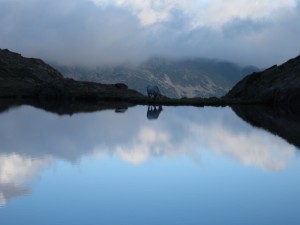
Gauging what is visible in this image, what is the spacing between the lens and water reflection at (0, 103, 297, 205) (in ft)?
55.7

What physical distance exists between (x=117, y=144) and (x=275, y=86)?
43.8m

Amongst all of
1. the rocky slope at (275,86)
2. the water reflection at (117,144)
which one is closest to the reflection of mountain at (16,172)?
the water reflection at (117,144)

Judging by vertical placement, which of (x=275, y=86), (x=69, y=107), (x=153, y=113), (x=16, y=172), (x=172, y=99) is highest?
(x=275, y=86)

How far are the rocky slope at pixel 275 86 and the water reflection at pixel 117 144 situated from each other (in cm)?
2643

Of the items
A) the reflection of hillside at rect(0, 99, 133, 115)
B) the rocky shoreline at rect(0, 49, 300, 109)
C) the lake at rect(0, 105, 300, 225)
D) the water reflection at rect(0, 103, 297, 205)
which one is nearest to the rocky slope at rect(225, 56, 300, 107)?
the rocky shoreline at rect(0, 49, 300, 109)

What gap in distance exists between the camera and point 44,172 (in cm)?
1564

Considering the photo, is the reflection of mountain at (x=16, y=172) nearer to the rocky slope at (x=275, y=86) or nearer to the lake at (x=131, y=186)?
the lake at (x=131, y=186)

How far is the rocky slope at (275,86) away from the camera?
2314 inches

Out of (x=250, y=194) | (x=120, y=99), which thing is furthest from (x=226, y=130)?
(x=120, y=99)

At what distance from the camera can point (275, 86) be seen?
2498 inches

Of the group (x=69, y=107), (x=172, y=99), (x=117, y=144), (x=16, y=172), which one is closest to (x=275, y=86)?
(x=172, y=99)

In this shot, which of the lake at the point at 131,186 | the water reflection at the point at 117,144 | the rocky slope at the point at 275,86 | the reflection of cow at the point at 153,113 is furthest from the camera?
the rocky slope at the point at 275,86

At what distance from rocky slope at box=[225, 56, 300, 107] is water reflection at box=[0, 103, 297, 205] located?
2643 cm

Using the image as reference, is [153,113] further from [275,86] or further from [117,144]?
[275,86]
